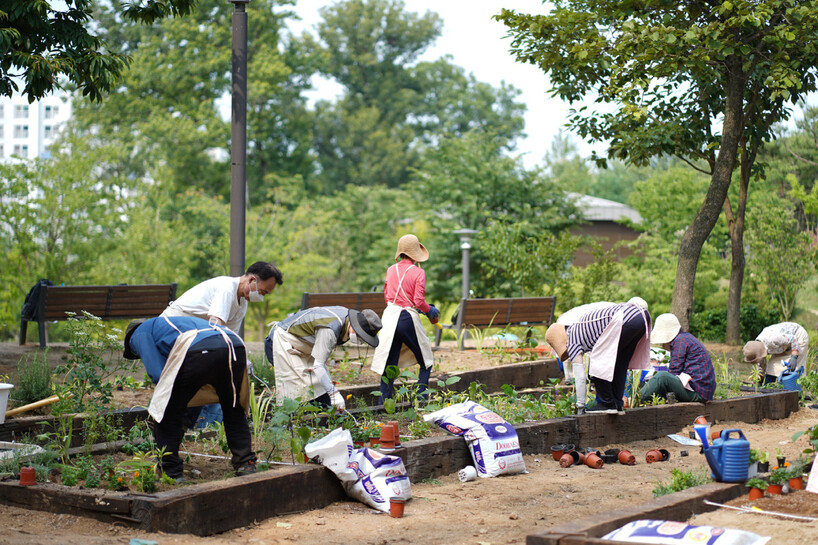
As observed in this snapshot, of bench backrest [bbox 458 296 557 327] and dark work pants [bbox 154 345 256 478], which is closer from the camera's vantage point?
dark work pants [bbox 154 345 256 478]

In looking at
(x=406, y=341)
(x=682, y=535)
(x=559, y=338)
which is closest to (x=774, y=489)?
(x=682, y=535)

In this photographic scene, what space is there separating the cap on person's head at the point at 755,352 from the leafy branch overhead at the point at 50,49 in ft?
24.4

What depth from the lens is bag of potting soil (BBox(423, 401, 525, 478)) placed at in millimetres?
6352

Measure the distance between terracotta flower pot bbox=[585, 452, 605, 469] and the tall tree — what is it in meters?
6.33

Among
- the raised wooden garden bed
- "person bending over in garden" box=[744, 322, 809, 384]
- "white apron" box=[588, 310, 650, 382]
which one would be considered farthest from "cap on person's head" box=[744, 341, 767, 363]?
the raised wooden garden bed

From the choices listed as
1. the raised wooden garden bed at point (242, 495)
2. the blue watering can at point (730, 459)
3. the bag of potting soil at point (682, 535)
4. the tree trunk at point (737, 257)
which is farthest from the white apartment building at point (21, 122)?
the bag of potting soil at point (682, 535)

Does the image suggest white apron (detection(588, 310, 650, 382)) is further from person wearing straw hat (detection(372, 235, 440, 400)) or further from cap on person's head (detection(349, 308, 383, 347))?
cap on person's head (detection(349, 308, 383, 347))

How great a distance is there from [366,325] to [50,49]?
4625mm

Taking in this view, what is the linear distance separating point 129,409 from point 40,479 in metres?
1.76

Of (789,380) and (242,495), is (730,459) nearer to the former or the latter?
(242,495)

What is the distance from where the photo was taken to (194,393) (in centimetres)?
502

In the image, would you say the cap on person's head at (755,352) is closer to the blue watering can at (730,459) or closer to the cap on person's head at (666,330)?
the cap on person's head at (666,330)

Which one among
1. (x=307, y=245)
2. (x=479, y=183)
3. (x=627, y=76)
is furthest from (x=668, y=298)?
(x=307, y=245)

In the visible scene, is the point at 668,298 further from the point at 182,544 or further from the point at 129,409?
the point at 182,544
